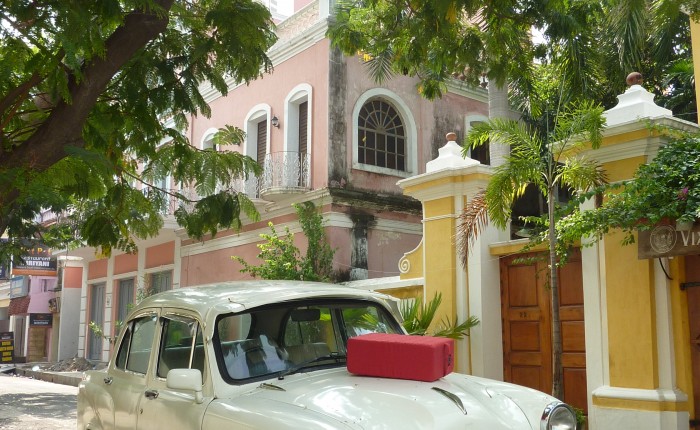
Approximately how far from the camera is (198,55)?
22.7 feet

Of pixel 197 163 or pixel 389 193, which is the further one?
pixel 389 193

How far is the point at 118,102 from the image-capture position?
706cm

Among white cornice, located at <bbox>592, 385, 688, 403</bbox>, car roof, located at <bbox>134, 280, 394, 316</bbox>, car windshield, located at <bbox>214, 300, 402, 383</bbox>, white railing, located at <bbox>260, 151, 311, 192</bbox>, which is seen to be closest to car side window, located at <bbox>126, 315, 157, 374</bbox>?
car roof, located at <bbox>134, 280, 394, 316</bbox>

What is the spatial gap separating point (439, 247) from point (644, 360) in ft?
11.9

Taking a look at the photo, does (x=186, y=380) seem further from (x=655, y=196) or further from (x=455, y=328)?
(x=455, y=328)

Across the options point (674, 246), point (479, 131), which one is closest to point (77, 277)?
point (479, 131)

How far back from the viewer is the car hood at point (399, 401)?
11.4 feet

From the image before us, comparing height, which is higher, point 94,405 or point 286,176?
point 286,176

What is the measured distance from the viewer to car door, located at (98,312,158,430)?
4.84 m

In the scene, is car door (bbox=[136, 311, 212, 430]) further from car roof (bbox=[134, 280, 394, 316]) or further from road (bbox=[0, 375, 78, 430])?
road (bbox=[0, 375, 78, 430])

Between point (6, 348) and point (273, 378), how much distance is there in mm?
27417

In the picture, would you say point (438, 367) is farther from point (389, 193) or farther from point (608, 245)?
point (389, 193)

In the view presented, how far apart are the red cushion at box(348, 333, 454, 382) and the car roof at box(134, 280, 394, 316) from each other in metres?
0.55

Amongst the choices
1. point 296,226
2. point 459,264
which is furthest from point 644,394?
point 296,226
